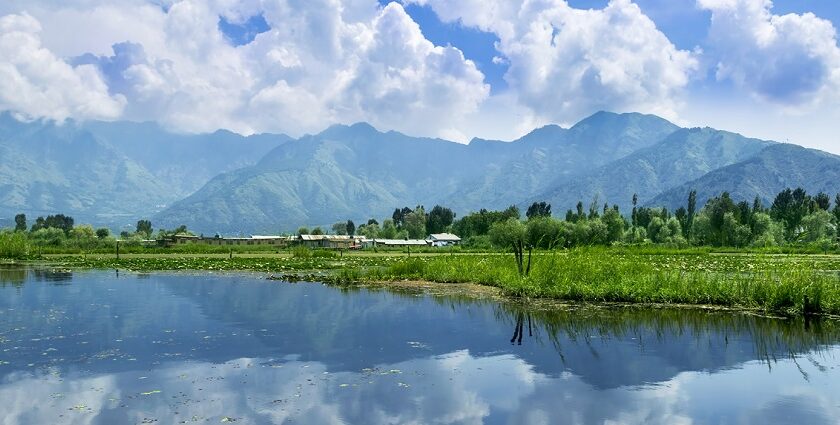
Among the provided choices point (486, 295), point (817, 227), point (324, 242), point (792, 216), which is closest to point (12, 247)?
point (486, 295)

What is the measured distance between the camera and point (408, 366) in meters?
21.0

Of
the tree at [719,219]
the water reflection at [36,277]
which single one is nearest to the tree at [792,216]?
the tree at [719,219]

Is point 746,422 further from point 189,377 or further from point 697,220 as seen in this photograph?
point 697,220

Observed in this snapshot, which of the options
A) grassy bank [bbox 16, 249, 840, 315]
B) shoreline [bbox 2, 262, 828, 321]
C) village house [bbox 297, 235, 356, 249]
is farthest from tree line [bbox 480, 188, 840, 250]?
grassy bank [bbox 16, 249, 840, 315]

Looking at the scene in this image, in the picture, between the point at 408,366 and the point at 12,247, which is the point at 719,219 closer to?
the point at 12,247

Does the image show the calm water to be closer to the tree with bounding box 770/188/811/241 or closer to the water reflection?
the water reflection

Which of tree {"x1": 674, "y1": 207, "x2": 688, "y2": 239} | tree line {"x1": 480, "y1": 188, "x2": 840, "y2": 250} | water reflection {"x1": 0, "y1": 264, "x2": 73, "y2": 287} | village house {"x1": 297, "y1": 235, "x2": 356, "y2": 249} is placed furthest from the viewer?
tree {"x1": 674, "y1": 207, "x2": 688, "y2": 239}

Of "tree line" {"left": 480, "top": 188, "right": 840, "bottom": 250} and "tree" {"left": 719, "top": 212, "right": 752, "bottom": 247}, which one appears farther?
"tree line" {"left": 480, "top": 188, "right": 840, "bottom": 250}

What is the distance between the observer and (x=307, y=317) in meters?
31.5

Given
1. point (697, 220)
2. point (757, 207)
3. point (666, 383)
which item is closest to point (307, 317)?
point (666, 383)

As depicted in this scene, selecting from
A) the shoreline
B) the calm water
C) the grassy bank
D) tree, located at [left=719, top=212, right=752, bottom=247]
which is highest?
tree, located at [left=719, top=212, right=752, bottom=247]

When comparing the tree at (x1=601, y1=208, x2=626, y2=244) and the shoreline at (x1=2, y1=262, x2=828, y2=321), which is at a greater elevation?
the tree at (x1=601, y1=208, x2=626, y2=244)

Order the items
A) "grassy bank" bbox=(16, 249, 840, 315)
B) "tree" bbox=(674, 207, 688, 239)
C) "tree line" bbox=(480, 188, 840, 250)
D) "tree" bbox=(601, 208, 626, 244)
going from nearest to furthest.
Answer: "grassy bank" bbox=(16, 249, 840, 315) → "tree line" bbox=(480, 188, 840, 250) → "tree" bbox=(601, 208, 626, 244) → "tree" bbox=(674, 207, 688, 239)

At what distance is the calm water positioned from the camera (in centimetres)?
1616
